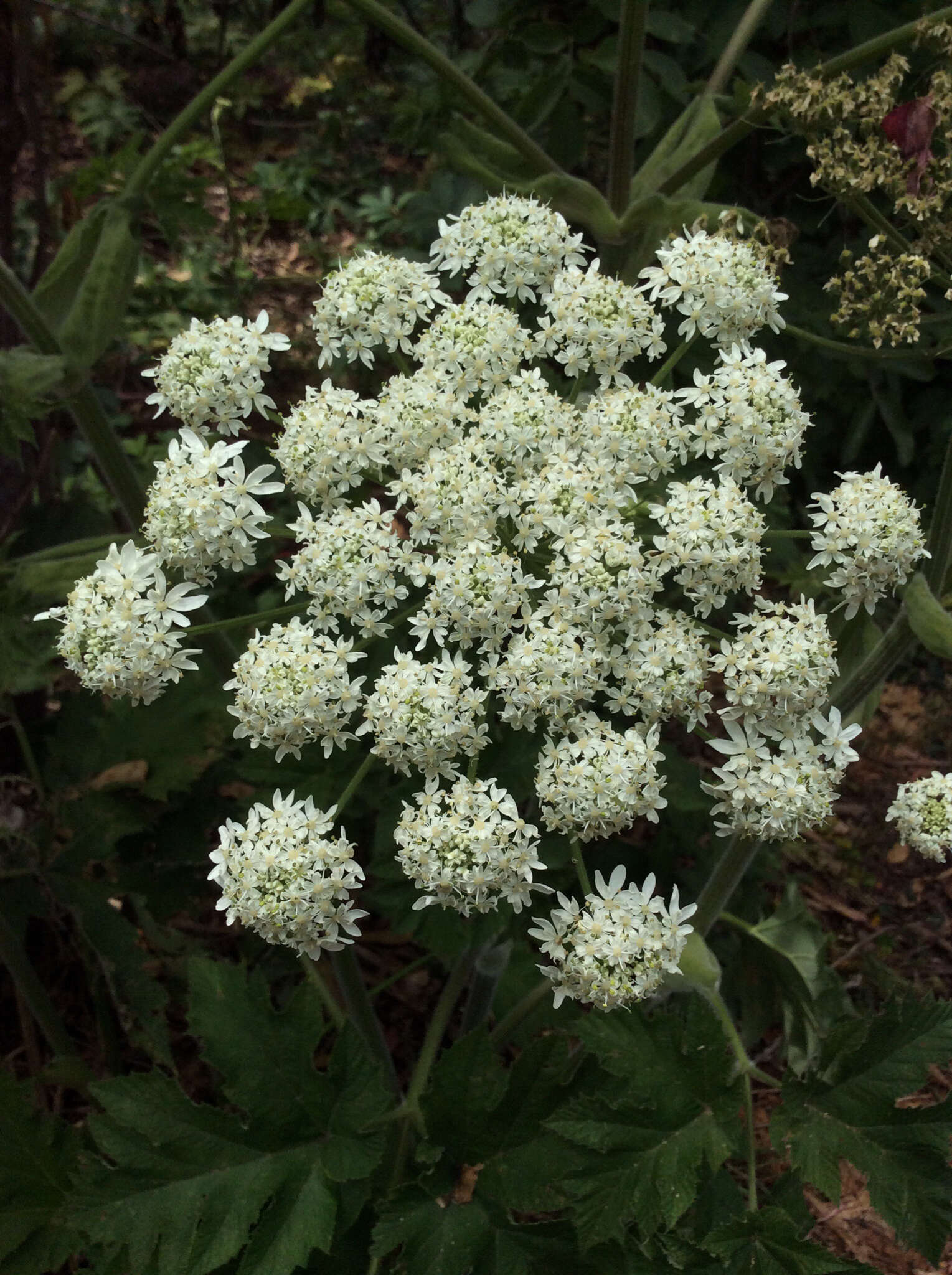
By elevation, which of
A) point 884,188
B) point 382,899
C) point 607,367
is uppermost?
point 884,188

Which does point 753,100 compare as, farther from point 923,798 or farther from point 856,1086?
point 856,1086

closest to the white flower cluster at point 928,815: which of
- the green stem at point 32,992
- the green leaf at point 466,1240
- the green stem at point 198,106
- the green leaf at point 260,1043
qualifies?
the green leaf at point 466,1240

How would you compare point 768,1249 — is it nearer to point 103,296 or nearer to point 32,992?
point 32,992

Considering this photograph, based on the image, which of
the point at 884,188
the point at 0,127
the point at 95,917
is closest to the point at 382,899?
the point at 95,917

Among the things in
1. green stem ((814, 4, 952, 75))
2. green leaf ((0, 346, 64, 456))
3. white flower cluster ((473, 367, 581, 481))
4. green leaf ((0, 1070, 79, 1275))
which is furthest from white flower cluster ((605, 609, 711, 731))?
green leaf ((0, 1070, 79, 1275))

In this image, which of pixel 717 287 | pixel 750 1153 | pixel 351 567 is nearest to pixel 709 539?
pixel 717 287

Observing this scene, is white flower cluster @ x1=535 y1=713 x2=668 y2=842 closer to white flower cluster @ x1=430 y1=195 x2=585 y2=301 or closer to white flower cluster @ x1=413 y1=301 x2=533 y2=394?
white flower cluster @ x1=413 y1=301 x2=533 y2=394
